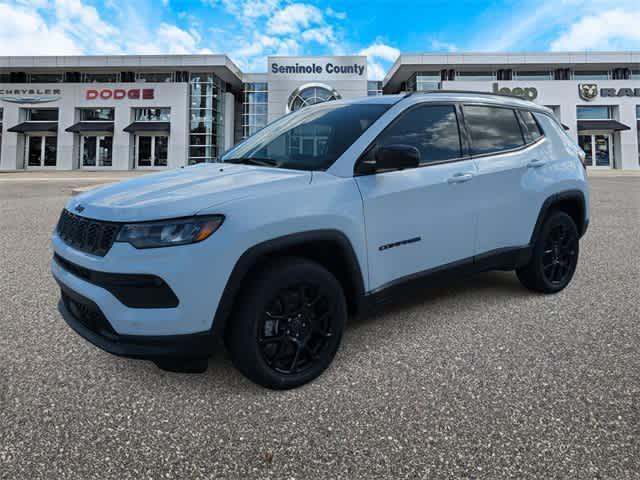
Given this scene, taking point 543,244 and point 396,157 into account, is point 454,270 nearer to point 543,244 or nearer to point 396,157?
point 396,157

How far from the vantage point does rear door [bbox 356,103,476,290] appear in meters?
2.62

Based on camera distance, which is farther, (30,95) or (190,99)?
(30,95)

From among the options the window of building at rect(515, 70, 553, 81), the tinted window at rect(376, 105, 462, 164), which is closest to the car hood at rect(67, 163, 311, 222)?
the tinted window at rect(376, 105, 462, 164)

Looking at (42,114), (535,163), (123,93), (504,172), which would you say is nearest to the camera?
(504,172)

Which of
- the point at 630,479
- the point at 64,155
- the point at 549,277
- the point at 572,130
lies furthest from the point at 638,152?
the point at 64,155

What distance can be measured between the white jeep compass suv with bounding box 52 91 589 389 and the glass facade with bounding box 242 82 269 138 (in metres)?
39.5

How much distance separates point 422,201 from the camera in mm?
2811

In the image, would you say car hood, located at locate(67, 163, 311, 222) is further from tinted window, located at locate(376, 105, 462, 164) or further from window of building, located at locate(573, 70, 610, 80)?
window of building, located at locate(573, 70, 610, 80)

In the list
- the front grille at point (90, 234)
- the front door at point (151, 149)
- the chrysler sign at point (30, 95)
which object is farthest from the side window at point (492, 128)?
the chrysler sign at point (30, 95)

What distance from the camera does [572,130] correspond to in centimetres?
3894

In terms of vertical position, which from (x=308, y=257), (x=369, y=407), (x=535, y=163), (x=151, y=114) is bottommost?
(x=369, y=407)

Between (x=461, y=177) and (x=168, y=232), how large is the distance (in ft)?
6.86

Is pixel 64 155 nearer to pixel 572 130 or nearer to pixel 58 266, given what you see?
pixel 58 266

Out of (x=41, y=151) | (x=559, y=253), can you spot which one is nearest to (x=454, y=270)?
(x=559, y=253)
